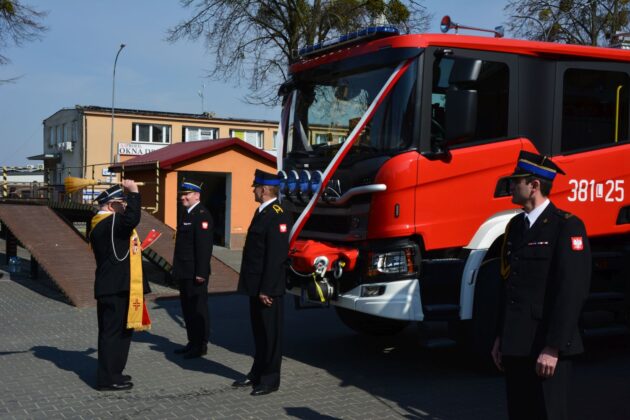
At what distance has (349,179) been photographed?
6.84 m

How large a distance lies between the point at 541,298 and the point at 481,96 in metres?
3.24

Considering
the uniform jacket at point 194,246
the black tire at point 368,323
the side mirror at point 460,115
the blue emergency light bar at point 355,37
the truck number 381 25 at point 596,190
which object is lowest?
the black tire at point 368,323

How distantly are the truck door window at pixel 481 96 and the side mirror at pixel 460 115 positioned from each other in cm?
3

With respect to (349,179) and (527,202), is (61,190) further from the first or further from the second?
(527,202)

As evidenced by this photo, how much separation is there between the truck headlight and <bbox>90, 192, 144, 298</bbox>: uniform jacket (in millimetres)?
2214

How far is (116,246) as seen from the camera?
6660 millimetres

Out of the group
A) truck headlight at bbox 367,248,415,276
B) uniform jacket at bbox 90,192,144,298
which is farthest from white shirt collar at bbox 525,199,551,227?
uniform jacket at bbox 90,192,144,298

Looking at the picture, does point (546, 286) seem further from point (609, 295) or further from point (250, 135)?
point (250, 135)

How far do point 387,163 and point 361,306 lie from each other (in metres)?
1.31

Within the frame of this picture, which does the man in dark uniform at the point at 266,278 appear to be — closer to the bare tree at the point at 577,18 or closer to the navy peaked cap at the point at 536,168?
the navy peaked cap at the point at 536,168

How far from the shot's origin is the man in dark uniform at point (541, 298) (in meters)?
3.78

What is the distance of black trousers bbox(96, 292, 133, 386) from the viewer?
6.56 m

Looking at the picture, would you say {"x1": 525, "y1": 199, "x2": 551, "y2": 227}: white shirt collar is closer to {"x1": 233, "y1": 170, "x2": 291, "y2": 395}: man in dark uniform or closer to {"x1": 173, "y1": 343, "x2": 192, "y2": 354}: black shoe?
{"x1": 233, "y1": 170, "x2": 291, "y2": 395}: man in dark uniform

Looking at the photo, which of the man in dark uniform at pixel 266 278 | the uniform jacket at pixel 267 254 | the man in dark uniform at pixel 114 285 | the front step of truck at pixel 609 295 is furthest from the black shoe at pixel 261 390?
the front step of truck at pixel 609 295
